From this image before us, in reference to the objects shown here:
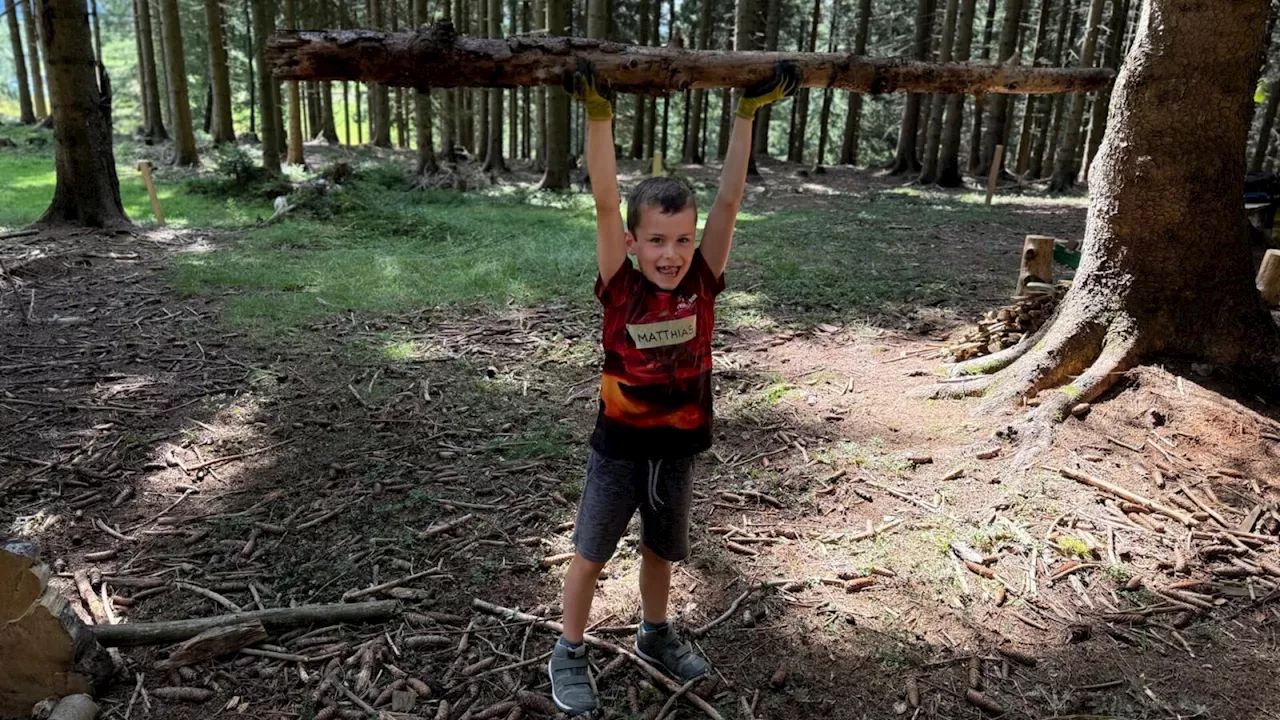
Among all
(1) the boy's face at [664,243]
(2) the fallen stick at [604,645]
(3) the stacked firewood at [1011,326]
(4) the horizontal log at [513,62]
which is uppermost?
(4) the horizontal log at [513,62]

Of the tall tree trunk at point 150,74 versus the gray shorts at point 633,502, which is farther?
the tall tree trunk at point 150,74

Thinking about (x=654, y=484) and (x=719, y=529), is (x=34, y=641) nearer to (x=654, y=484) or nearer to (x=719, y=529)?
(x=654, y=484)

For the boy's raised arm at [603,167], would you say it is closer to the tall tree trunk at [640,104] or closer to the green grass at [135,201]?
the green grass at [135,201]

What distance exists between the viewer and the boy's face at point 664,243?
2.51 meters

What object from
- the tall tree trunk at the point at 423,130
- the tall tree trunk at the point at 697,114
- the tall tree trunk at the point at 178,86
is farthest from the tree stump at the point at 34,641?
the tall tree trunk at the point at 697,114

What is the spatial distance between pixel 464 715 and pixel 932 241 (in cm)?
1061

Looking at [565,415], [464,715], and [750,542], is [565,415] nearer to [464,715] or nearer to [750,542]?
[750,542]

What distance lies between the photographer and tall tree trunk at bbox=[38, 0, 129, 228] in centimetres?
986

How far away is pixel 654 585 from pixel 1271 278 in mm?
5829

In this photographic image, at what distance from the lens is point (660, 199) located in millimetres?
2506

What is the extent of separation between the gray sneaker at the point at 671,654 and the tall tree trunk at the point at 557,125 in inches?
569

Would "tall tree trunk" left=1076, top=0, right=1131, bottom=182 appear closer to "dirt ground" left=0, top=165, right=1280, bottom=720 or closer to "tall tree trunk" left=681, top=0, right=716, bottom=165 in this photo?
"tall tree trunk" left=681, top=0, right=716, bottom=165

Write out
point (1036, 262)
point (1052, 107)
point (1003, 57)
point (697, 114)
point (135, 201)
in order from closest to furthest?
point (1036, 262)
point (135, 201)
point (1003, 57)
point (697, 114)
point (1052, 107)

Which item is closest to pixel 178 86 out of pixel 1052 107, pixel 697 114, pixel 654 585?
pixel 697 114
